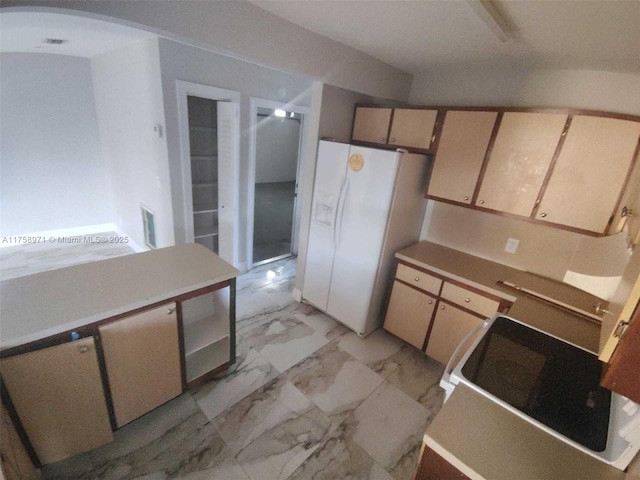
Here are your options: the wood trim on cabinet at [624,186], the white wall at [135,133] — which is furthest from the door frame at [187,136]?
the wood trim on cabinet at [624,186]

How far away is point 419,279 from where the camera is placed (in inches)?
95.7

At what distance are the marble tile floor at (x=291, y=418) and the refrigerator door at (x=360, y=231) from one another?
0.32 m

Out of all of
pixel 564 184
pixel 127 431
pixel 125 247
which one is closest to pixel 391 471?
pixel 127 431

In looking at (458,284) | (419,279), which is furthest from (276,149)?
(458,284)

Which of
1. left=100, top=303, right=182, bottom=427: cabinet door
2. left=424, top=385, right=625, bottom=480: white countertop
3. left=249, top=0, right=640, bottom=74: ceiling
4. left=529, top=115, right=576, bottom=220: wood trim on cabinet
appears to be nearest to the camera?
left=424, top=385, right=625, bottom=480: white countertop

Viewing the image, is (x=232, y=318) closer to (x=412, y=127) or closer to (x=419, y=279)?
(x=419, y=279)

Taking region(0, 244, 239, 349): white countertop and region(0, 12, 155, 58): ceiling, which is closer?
region(0, 244, 239, 349): white countertop

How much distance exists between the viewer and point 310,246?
2955 millimetres

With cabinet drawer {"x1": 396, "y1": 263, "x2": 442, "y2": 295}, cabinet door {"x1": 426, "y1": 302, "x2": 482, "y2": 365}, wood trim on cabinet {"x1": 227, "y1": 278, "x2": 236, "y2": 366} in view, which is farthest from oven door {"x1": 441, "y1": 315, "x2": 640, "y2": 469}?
wood trim on cabinet {"x1": 227, "y1": 278, "x2": 236, "y2": 366}

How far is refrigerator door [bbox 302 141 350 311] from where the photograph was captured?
2527mm

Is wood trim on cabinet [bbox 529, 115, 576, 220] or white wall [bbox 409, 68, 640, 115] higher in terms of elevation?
white wall [bbox 409, 68, 640, 115]

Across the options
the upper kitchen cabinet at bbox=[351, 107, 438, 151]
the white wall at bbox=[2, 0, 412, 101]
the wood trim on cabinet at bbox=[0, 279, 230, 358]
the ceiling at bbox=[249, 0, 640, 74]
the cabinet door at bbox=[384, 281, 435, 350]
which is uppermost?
the ceiling at bbox=[249, 0, 640, 74]

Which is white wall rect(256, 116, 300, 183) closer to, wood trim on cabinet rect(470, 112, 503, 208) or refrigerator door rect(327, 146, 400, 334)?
refrigerator door rect(327, 146, 400, 334)

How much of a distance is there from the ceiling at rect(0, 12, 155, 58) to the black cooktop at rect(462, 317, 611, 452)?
2928 mm
